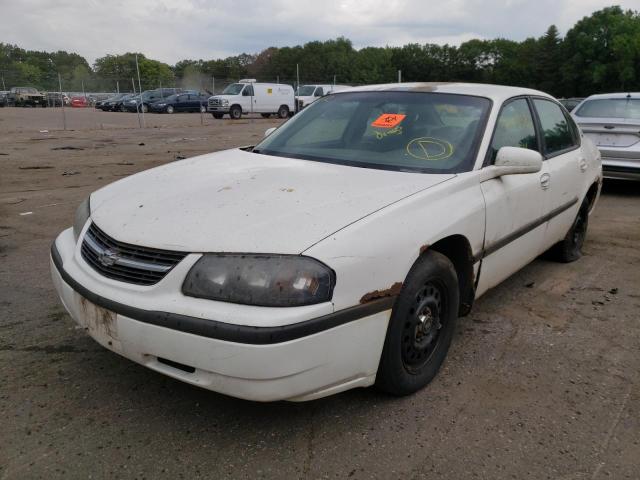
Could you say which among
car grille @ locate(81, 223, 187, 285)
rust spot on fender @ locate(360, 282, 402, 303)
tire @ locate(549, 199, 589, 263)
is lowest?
tire @ locate(549, 199, 589, 263)

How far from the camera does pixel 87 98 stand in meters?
42.9

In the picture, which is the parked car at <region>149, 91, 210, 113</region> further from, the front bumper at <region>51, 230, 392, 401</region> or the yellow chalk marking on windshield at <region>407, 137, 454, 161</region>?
the front bumper at <region>51, 230, 392, 401</region>

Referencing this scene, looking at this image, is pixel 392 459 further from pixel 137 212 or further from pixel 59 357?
pixel 59 357

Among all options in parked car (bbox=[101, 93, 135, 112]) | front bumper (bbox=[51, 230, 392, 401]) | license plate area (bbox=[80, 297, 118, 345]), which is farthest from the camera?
parked car (bbox=[101, 93, 135, 112])

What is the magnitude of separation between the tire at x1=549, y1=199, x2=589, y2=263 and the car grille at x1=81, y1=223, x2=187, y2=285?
11.7ft

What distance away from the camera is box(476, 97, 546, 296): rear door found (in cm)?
312

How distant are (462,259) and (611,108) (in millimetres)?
6639

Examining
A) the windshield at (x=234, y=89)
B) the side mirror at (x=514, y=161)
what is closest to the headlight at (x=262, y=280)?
the side mirror at (x=514, y=161)

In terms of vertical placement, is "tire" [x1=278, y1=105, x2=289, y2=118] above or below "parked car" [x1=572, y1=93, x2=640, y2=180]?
below

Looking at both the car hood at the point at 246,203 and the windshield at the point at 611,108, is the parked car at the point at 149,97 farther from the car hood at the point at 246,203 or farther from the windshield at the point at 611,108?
the car hood at the point at 246,203

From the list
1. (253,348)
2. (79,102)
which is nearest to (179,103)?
(79,102)

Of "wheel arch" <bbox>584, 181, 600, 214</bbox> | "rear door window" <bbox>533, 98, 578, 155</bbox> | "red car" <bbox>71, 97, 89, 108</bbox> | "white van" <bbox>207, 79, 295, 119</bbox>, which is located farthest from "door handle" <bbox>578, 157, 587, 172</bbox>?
"red car" <bbox>71, 97, 89, 108</bbox>

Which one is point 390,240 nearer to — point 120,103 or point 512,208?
point 512,208

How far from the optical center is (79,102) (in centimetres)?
4422
